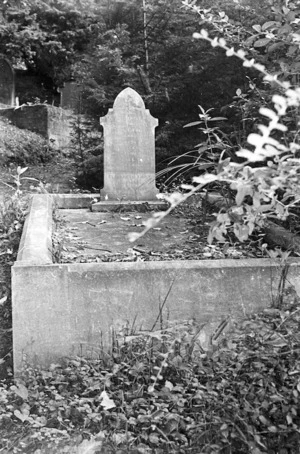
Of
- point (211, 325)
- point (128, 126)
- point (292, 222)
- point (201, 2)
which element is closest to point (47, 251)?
point (211, 325)

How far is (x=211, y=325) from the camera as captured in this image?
3578 millimetres

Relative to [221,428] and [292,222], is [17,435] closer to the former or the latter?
[221,428]

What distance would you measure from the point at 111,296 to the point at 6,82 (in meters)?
19.7

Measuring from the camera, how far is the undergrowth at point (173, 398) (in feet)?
8.68

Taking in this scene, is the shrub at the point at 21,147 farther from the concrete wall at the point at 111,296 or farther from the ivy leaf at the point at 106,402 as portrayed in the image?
the ivy leaf at the point at 106,402

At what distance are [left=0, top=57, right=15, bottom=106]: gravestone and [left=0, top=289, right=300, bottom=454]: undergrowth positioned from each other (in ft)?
65.0

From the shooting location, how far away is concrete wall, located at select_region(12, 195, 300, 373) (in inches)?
135

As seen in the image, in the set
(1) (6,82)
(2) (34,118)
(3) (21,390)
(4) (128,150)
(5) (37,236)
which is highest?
(1) (6,82)

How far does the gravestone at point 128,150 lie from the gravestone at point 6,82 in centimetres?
1588

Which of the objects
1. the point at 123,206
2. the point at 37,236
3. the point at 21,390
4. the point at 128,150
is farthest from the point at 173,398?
the point at 128,150

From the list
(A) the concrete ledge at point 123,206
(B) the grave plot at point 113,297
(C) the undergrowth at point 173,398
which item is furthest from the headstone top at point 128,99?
(C) the undergrowth at point 173,398

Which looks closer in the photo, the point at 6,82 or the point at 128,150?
the point at 128,150

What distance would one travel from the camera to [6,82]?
840 inches

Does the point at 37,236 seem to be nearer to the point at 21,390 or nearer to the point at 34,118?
the point at 21,390
